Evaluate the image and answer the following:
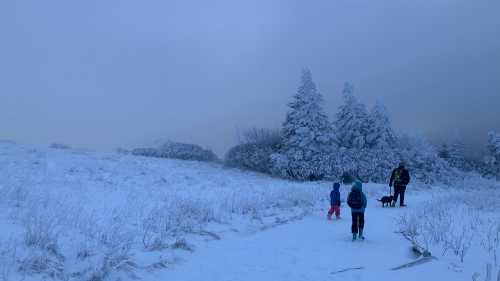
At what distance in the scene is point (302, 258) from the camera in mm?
7801

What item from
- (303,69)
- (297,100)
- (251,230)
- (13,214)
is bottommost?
(251,230)

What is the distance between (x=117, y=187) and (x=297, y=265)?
606 inches

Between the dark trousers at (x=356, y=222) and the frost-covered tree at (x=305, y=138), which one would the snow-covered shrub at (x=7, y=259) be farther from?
the frost-covered tree at (x=305, y=138)

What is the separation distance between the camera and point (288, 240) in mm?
9805

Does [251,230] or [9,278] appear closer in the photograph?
[9,278]

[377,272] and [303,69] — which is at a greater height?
[303,69]

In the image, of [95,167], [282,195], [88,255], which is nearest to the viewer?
[88,255]

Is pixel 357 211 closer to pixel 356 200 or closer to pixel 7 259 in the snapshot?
pixel 356 200

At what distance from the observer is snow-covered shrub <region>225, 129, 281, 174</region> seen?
38081 mm

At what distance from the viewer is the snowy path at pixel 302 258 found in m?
6.32

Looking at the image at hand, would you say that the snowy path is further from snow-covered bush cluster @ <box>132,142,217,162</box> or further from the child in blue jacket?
snow-covered bush cluster @ <box>132,142,217,162</box>

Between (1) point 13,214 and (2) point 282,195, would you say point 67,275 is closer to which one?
(1) point 13,214

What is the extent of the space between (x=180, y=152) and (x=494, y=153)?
4877 cm

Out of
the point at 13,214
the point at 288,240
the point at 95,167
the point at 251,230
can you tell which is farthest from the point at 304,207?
the point at 95,167
